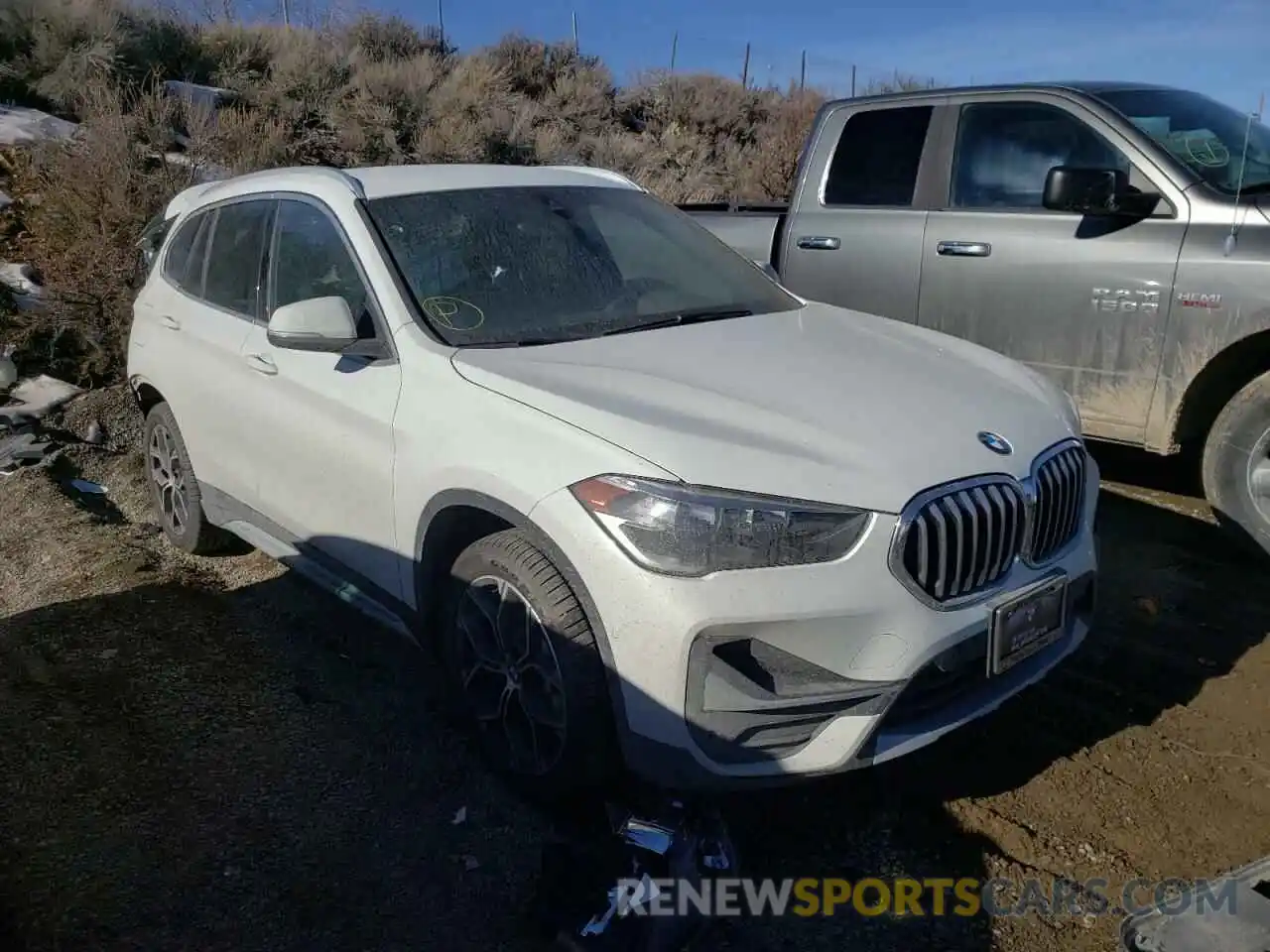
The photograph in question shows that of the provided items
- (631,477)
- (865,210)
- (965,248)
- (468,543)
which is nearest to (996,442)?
(631,477)

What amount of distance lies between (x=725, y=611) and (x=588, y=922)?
83 centimetres

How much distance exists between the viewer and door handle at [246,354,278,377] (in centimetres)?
398

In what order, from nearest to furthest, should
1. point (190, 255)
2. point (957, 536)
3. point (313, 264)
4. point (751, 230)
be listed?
point (957, 536) < point (313, 264) < point (190, 255) < point (751, 230)

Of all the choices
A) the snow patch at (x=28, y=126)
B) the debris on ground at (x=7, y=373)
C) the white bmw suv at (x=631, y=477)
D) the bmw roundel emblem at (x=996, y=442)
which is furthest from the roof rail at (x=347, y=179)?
the snow patch at (x=28, y=126)

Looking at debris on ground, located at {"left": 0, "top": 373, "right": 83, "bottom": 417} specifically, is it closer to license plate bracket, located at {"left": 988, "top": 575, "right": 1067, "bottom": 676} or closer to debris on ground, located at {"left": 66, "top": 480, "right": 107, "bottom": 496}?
debris on ground, located at {"left": 66, "top": 480, "right": 107, "bottom": 496}

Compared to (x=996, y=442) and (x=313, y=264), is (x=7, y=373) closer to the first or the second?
(x=313, y=264)

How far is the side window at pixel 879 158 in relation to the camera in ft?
19.2

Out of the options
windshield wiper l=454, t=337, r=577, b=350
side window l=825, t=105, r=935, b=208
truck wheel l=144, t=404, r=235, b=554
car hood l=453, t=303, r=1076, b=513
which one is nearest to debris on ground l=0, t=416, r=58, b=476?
truck wheel l=144, t=404, r=235, b=554

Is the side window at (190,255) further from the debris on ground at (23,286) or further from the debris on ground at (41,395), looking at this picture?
the debris on ground at (23,286)

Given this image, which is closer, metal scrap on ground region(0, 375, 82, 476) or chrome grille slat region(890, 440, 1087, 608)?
chrome grille slat region(890, 440, 1087, 608)

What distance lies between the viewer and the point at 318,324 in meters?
3.44

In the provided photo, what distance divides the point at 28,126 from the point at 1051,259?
1073 centimetres

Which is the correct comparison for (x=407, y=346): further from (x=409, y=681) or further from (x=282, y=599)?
(x=282, y=599)

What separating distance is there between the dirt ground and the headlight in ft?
3.08
